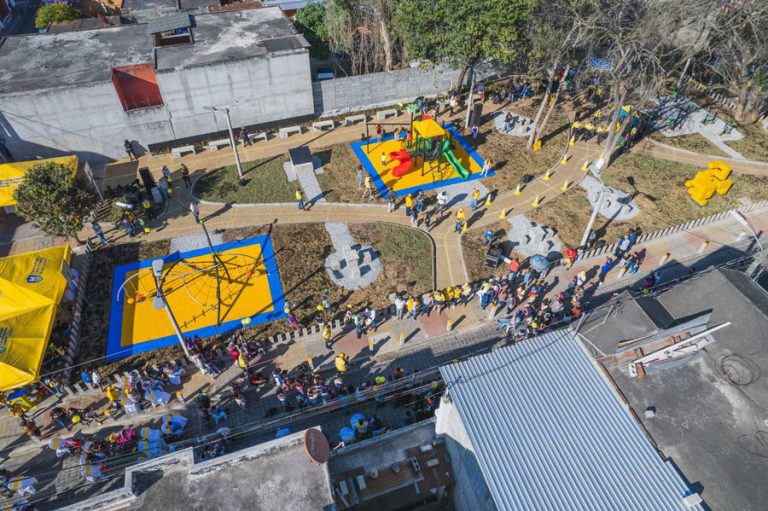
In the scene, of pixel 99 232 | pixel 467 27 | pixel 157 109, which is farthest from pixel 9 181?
pixel 467 27

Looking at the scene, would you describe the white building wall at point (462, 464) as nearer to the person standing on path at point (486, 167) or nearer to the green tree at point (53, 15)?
the person standing on path at point (486, 167)

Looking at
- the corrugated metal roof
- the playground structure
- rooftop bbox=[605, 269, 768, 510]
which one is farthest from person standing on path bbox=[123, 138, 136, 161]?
rooftop bbox=[605, 269, 768, 510]

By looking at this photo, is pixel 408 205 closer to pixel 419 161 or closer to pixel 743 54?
pixel 419 161

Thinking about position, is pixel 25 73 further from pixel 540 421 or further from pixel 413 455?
pixel 540 421

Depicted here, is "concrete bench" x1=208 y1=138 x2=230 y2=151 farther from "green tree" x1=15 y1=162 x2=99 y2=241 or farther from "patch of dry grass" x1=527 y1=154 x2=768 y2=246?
"patch of dry grass" x1=527 y1=154 x2=768 y2=246

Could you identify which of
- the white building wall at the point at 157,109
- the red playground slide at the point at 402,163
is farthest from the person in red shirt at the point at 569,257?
the white building wall at the point at 157,109
